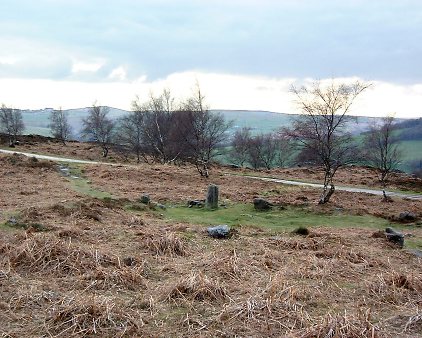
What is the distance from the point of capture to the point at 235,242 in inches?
424

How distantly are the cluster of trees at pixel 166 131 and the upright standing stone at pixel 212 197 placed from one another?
1271cm

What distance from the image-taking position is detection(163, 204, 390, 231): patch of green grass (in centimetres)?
1496

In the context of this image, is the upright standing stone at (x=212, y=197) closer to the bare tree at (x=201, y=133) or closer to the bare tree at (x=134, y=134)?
the bare tree at (x=201, y=133)

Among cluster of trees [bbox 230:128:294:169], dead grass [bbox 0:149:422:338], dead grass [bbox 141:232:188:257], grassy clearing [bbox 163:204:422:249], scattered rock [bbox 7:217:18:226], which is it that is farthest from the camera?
cluster of trees [bbox 230:128:294:169]

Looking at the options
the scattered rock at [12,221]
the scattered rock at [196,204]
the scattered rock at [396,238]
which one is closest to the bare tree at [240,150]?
the scattered rock at [196,204]

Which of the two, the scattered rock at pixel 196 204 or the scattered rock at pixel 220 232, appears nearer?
the scattered rock at pixel 220 232

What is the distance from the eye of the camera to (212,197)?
17875mm

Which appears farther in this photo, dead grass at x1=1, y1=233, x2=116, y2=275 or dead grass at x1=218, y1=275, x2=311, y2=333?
dead grass at x1=1, y1=233, x2=116, y2=275

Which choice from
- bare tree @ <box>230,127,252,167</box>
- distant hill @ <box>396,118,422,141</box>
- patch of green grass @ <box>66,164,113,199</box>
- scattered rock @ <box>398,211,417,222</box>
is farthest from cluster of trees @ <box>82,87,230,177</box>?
distant hill @ <box>396,118,422,141</box>

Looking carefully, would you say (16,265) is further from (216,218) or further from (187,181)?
(187,181)

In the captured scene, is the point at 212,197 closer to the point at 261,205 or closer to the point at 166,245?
the point at 261,205

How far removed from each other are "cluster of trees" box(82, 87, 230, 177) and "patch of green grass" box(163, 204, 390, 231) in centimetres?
1320

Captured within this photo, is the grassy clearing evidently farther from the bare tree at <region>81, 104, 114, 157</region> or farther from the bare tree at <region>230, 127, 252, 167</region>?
the bare tree at <region>230, 127, 252, 167</region>

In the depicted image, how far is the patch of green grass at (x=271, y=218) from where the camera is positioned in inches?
589
